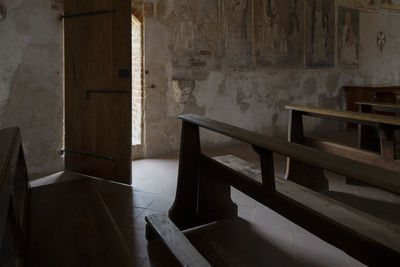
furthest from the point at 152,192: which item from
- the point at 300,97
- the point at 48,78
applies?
the point at 300,97

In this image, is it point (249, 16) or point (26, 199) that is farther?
point (249, 16)

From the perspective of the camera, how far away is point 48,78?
15.0 feet

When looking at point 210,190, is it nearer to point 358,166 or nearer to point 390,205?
point 358,166

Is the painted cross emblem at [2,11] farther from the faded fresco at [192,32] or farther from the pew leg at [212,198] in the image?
the pew leg at [212,198]

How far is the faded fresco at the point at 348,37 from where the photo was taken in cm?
777

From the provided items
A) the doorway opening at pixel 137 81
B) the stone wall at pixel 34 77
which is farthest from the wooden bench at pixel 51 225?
the doorway opening at pixel 137 81

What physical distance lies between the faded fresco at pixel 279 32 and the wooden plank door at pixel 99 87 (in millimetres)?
3264

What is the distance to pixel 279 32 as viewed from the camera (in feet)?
22.1

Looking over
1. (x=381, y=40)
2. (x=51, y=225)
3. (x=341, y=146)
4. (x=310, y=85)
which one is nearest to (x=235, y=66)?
(x=310, y=85)

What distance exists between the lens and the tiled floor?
97.7 inches

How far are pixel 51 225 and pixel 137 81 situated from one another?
3915mm

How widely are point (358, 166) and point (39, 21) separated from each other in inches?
173

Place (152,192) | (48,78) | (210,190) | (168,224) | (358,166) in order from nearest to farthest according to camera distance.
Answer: (358,166) < (168,224) < (210,190) < (152,192) < (48,78)

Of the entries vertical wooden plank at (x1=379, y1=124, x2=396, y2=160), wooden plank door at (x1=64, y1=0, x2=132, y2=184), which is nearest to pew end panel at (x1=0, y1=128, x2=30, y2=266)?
wooden plank door at (x1=64, y1=0, x2=132, y2=184)
